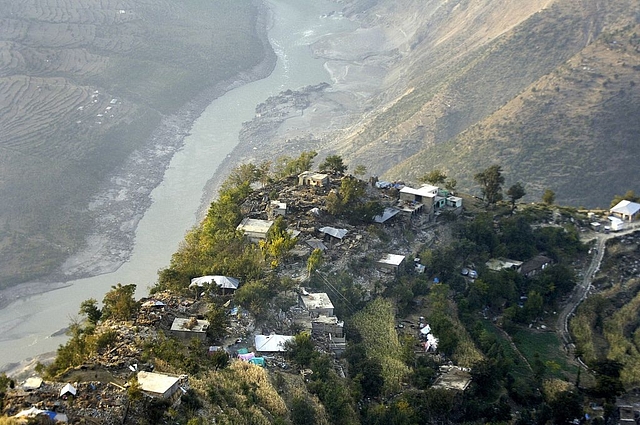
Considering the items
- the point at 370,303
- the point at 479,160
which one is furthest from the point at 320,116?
the point at 370,303

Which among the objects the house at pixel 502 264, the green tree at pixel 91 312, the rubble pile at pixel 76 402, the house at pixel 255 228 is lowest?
the house at pixel 502 264

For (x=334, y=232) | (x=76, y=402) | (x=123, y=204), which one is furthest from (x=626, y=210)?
(x=123, y=204)

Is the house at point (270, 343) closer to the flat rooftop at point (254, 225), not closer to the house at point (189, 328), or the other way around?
the house at point (189, 328)

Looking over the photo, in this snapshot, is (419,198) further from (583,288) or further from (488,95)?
(488,95)

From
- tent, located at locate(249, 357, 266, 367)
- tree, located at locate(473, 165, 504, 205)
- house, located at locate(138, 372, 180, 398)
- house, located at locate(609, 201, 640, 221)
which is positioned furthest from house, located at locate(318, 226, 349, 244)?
house, located at locate(138, 372, 180, 398)

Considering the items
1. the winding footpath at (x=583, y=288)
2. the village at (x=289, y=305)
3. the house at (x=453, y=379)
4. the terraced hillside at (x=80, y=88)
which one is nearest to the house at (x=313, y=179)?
the village at (x=289, y=305)

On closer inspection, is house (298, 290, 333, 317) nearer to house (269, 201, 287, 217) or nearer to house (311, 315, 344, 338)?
house (311, 315, 344, 338)
